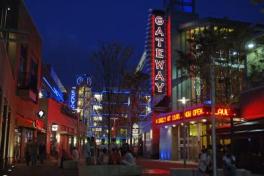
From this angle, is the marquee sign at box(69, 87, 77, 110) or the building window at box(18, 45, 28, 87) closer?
the building window at box(18, 45, 28, 87)

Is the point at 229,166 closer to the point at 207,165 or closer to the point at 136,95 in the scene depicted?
the point at 207,165

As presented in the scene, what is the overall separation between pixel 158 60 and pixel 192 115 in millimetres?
14012

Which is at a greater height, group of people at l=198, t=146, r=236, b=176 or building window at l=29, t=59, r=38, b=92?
building window at l=29, t=59, r=38, b=92

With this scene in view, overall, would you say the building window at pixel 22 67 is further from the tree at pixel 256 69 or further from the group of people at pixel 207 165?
the group of people at pixel 207 165

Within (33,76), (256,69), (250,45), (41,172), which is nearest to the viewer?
(41,172)

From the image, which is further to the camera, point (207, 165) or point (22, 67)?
point (22, 67)

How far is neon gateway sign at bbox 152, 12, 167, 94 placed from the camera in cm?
4712

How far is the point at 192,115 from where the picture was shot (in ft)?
114

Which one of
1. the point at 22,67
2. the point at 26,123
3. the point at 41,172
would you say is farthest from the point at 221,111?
the point at 22,67

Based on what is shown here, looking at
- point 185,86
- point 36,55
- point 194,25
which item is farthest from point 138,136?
point 36,55

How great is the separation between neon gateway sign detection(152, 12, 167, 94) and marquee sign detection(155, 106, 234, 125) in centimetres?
401

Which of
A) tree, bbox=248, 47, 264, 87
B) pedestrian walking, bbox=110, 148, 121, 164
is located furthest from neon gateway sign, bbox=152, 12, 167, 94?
pedestrian walking, bbox=110, 148, 121, 164

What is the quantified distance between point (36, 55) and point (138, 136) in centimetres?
3054

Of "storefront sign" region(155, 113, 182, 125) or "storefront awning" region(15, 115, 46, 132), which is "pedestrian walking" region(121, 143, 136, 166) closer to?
"storefront awning" region(15, 115, 46, 132)
